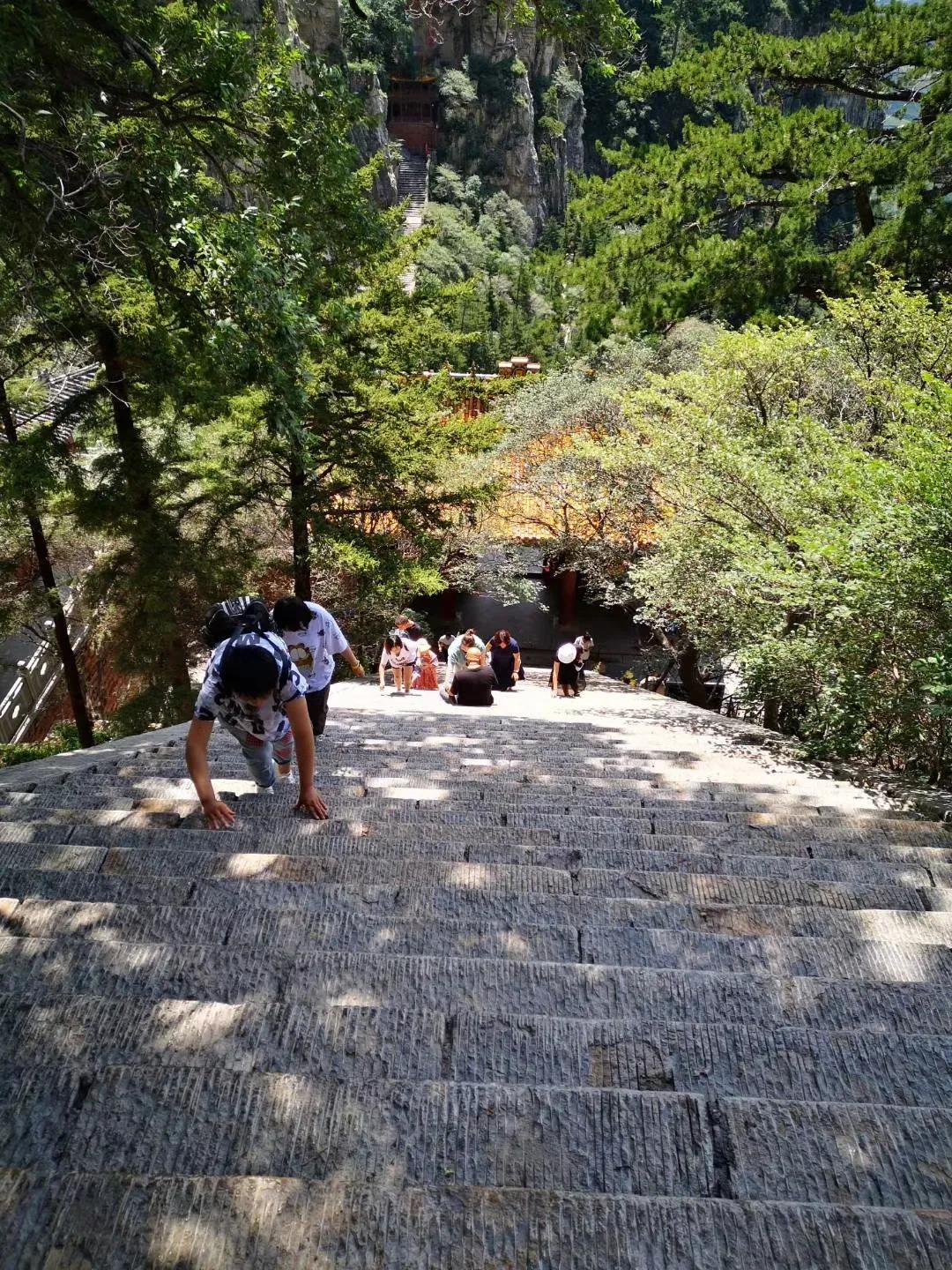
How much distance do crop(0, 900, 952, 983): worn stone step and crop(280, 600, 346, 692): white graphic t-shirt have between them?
7.61 feet

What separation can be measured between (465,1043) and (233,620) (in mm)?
2140

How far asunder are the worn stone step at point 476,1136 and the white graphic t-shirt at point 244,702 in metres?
1.79

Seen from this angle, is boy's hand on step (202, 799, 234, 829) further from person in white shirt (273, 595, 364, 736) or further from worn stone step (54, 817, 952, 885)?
person in white shirt (273, 595, 364, 736)

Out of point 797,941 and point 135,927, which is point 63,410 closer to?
point 135,927

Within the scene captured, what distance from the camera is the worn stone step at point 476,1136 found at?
1.69 metres

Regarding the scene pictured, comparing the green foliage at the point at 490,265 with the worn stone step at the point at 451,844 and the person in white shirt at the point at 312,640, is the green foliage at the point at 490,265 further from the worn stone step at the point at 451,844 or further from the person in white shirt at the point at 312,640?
the worn stone step at the point at 451,844

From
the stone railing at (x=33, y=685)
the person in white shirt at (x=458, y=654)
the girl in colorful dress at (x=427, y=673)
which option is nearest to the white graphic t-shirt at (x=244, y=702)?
the person in white shirt at (x=458, y=654)

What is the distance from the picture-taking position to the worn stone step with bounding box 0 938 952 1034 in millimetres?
2393

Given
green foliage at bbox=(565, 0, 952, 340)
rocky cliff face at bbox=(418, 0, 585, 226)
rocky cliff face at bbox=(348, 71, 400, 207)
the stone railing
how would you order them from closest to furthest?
green foliage at bbox=(565, 0, 952, 340)
the stone railing
rocky cliff face at bbox=(348, 71, 400, 207)
rocky cliff face at bbox=(418, 0, 585, 226)

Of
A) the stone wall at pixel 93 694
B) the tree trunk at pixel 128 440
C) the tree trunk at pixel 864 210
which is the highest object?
the tree trunk at pixel 864 210

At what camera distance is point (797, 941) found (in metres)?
2.86

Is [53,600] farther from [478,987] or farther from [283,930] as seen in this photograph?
[478,987]

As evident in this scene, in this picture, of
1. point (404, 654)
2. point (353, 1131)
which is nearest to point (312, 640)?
point (353, 1131)

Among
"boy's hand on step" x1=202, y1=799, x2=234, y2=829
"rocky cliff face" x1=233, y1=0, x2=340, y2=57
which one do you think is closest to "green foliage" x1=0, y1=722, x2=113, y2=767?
"boy's hand on step" x1=202, y1=799, x2=234, y2=829
